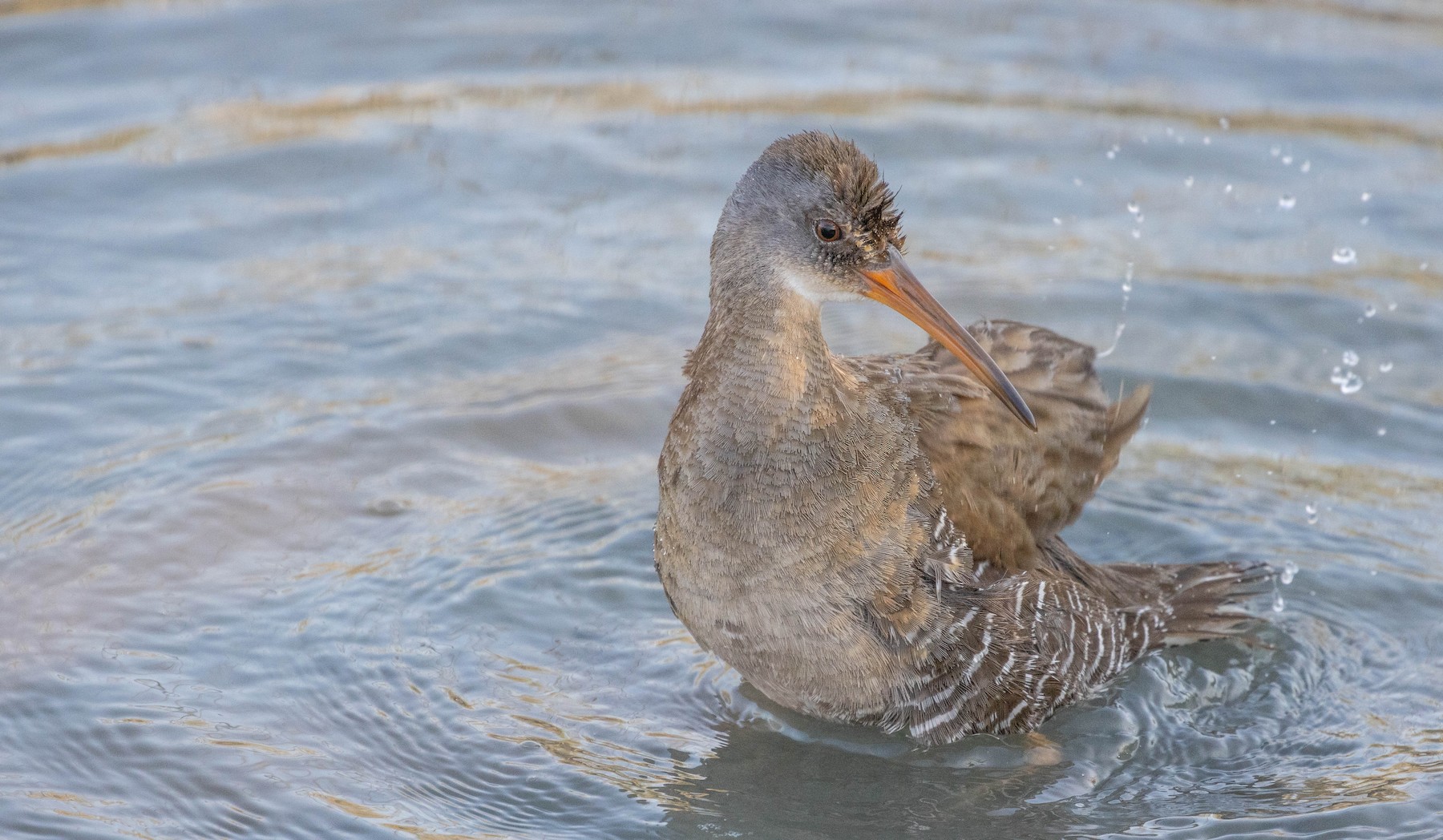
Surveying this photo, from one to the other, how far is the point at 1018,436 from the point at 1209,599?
110 cm

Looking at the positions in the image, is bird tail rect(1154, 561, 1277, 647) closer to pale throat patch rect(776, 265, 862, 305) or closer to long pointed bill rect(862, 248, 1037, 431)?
long pointed bill rect(862, 248, 1037, 431)

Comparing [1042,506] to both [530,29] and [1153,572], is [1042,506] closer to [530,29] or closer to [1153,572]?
[1153,572]

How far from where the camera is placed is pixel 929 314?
190 inches

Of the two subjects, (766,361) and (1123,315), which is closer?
(766,361)

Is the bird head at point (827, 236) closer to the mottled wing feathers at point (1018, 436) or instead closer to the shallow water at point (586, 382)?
the mottled wing feathers at point (1018, 436)

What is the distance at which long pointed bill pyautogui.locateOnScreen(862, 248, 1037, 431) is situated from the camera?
15.7 feet

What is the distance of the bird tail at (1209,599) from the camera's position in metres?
5.81

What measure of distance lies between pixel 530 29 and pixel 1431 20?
210 inches

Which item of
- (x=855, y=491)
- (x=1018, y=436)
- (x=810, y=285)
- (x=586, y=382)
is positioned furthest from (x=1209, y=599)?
(x=586, y=382)

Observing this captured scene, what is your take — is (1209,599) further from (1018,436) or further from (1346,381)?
(1346,381)

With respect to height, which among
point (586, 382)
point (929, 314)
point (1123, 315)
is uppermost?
point (929, 314)

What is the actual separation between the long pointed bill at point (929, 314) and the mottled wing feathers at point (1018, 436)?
1.17 feet

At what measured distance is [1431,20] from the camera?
33.2ft

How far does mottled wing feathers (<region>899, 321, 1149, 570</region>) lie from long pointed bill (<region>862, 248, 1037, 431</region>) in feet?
1.17
